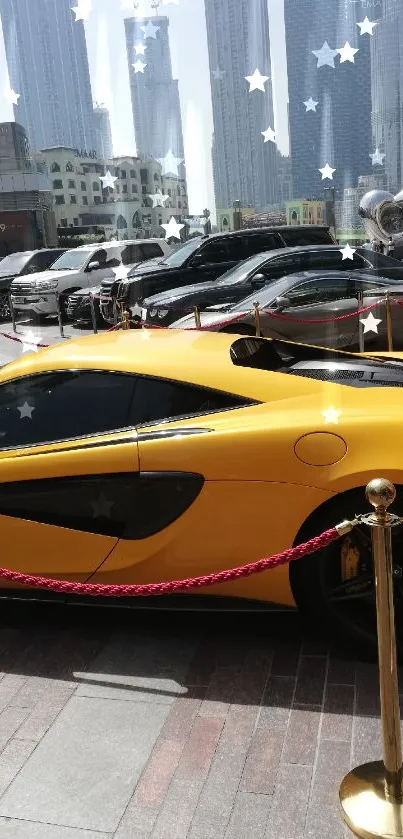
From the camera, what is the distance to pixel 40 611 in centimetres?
361

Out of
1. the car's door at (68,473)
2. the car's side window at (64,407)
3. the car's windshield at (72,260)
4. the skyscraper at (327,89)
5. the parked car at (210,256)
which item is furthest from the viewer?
the car's windshield at (72,260)

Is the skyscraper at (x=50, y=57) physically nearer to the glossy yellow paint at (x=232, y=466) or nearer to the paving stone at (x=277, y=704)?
the glossy yellow paint at (x=232, y=466)

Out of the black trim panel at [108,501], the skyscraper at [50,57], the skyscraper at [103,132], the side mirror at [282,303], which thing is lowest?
the black trim panel at [108,501]

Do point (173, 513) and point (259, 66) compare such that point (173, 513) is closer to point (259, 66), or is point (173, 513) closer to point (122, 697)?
point (122, 697)

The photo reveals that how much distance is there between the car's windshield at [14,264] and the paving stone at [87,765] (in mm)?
16427

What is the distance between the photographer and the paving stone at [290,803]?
2.15 metres

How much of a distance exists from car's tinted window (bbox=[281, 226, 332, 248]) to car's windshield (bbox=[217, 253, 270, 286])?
2.58m

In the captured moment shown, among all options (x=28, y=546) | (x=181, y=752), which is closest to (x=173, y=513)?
(x=28, y=546)

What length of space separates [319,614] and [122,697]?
88 centimetres

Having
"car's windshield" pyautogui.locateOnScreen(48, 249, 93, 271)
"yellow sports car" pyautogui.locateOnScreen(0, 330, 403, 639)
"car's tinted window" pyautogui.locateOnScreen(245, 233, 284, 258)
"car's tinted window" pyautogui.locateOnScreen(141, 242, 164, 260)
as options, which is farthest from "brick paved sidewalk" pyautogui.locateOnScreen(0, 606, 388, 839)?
"car's tinted window" pyautogui.locateOnScreen(141, 242, 164, 260)

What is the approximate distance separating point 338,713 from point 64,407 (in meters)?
1.75

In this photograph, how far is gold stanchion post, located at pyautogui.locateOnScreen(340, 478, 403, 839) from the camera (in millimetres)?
2027

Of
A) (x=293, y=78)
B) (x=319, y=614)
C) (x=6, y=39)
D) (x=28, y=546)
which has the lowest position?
(x=319, y=614)

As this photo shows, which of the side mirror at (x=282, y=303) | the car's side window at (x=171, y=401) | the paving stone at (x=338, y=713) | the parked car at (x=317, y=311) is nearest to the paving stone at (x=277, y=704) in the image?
the paving stone at (x=338, y=713)
